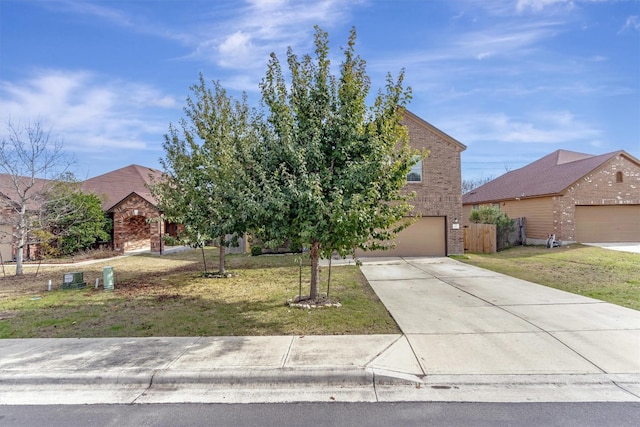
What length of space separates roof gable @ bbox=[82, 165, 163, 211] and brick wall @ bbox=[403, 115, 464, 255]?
50.4ft

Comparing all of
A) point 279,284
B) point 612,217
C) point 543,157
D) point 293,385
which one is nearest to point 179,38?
Result: point 279,284

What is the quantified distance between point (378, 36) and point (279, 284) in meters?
7.38

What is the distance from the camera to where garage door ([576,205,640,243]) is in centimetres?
1966

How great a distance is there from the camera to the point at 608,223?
65.0 feet

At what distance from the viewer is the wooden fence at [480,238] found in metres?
18.3

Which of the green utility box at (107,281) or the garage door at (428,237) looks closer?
the green utility box at (107,281)

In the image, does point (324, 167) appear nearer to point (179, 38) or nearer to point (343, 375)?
point (343, 375)

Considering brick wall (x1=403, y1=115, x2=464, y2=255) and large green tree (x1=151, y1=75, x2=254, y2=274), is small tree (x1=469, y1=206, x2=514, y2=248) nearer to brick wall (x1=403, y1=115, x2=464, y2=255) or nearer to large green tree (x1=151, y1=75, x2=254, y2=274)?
brick wall (x1=403, y1=115, x2=464, y2=255)

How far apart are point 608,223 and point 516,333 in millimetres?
19201

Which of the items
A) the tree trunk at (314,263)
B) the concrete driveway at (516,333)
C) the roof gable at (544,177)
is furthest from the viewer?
the roof gable at (544,177)

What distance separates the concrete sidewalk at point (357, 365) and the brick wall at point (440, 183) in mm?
10285

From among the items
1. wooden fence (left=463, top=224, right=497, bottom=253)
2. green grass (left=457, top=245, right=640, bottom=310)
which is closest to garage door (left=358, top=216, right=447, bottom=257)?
green grass (left=457, top=245, right=640, bottom=310)

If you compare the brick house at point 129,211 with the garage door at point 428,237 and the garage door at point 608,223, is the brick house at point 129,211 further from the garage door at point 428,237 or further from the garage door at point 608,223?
the garage door at point 608,223

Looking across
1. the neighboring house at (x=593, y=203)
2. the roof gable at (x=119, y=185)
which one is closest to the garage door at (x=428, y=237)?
the neighboring house at (x=593, y=203)
